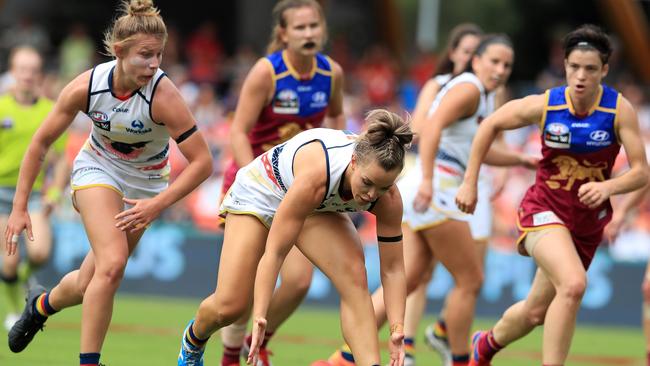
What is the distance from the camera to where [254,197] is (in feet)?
21.6

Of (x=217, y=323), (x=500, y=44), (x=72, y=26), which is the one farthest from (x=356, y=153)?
(x=72, y=26)

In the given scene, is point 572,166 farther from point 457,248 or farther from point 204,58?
point 204,58

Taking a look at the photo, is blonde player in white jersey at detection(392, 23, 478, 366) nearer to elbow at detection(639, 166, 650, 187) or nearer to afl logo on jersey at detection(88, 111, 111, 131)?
elbow at detection(639, 166, 650, 187)

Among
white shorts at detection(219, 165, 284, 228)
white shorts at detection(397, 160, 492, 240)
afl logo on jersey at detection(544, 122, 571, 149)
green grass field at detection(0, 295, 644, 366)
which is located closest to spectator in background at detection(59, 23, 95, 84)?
green grass field at detection(0, 295, 644, 366)

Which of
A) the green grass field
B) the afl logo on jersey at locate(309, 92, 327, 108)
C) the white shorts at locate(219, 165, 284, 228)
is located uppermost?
the afl logo on jersey at locate(309, 92, 327, 108)

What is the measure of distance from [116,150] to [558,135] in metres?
2.61

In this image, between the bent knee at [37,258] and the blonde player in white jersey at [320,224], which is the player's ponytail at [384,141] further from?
the bent knee at [37,258]

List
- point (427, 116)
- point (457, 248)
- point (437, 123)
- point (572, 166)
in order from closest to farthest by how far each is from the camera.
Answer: point (572, 166), point (437, 123), point (457, 248), point (427, 116)

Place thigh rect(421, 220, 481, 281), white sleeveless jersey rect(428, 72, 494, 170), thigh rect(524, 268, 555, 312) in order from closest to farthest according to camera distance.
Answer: thigh rect(524, 268, 555, 312)
thigh rect(421, 220, 481, 281)
white sleeveless jersey rect(428, 72, 494, 170)

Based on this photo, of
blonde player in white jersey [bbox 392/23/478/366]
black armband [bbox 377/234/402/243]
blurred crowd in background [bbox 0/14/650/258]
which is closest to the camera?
black armband [bbox 377/234/402/243]

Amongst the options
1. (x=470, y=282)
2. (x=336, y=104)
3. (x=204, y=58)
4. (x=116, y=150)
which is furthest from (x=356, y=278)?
(x=204, y=58)

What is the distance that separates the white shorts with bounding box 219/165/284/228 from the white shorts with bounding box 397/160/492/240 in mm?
1780

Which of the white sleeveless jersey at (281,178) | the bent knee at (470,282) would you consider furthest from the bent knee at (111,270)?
the bent knee at (470,282)

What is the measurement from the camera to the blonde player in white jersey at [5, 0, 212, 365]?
652 cm
